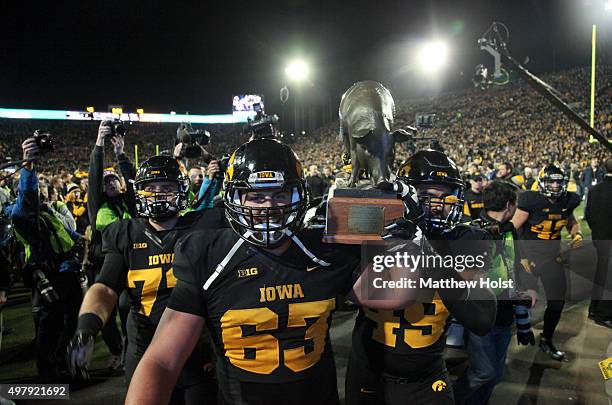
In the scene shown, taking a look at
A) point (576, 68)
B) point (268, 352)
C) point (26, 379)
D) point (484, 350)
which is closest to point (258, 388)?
point (268, 352)

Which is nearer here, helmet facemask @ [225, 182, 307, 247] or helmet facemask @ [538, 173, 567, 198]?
helmet facemask @ [225, 182, 307, 247]

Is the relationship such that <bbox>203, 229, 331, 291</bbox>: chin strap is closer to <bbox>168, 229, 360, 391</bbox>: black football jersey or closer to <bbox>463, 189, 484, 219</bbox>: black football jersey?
<bbox>168, 229, 360, 391</bbox>: black football jersey

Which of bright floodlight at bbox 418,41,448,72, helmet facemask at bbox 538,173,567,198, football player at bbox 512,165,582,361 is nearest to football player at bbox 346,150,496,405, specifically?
football player at bbox 512,165,582,361

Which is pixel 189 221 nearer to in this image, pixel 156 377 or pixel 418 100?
pixel 156 377

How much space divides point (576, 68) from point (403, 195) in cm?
3717

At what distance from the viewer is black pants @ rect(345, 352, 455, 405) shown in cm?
217

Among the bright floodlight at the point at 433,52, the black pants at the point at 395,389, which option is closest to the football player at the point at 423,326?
the black pants at the point at 395,389

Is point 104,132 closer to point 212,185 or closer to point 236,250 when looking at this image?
point 212,185

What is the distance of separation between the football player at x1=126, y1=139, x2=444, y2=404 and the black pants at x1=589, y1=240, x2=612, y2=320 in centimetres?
546

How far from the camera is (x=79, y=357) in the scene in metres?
1.58

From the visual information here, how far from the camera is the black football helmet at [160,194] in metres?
2.62

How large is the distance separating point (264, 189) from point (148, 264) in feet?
3.94

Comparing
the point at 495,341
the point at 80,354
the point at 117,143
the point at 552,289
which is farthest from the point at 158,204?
the point at 552,289

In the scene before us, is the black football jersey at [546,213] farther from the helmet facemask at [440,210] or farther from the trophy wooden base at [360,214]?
the trophy wooden base at [360,214]
